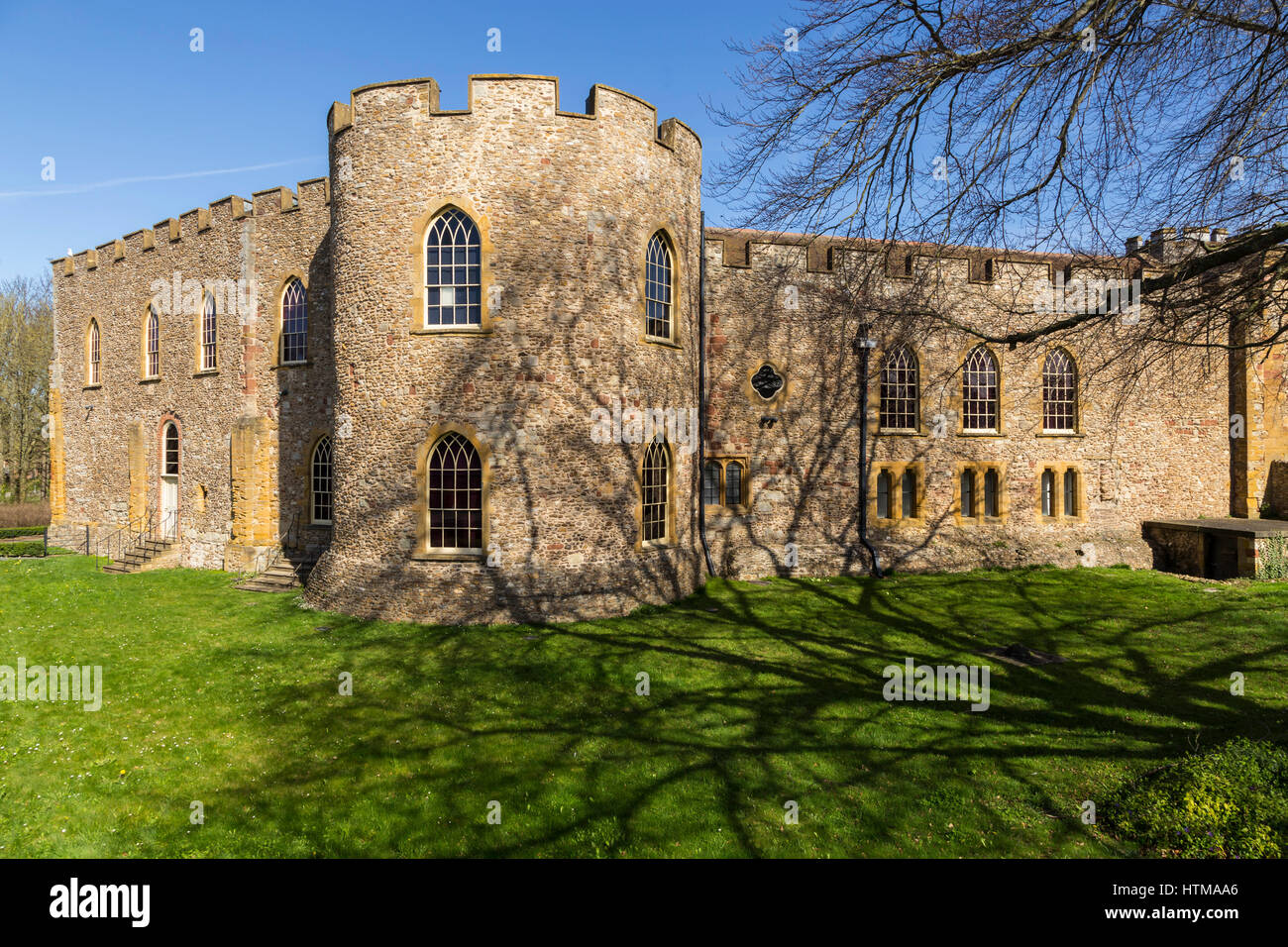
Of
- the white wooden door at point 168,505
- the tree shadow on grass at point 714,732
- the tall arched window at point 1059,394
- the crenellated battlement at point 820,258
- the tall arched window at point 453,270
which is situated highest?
the crenellated battlement at point 820,258

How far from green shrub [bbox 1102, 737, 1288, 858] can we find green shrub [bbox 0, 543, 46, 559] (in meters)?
33.1

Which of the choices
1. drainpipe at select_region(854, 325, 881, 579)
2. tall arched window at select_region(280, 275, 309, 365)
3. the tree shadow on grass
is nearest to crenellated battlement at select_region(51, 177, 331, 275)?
tall arched window at select_region(280, 275, 309, 365)

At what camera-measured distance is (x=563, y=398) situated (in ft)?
44.4

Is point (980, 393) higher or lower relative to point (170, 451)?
higher

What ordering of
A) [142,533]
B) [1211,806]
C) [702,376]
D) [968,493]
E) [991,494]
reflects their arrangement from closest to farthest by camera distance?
[1211,806] < [702,376] < [968,493] < [991,494] < [142,533]

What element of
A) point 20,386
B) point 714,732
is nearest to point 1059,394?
point 714,732

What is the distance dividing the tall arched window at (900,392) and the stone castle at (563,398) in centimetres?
10

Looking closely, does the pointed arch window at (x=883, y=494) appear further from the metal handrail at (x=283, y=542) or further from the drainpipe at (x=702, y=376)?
the metal handrail at (x=283, y=542)

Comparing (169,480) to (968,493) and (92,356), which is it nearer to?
(92,356)

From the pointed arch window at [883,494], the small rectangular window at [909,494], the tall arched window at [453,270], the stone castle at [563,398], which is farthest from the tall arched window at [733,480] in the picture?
the tall arched window at [453,270]

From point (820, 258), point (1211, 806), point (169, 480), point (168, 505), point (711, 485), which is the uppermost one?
point (820, 258)

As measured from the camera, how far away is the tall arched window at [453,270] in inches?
531

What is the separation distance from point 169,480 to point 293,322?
866 cm
